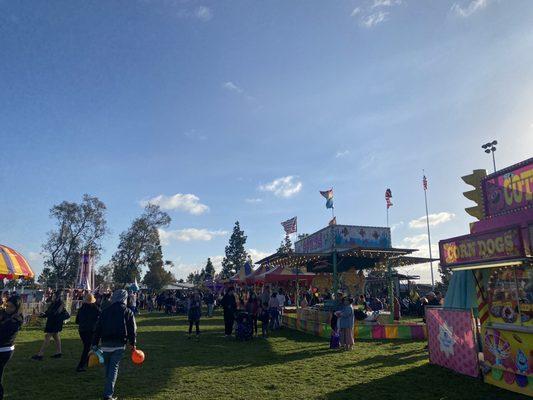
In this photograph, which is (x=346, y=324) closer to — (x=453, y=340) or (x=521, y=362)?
(x=453, y=340)

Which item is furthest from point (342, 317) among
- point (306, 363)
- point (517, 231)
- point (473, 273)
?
point (517, 231)

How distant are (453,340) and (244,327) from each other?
25.1 ft

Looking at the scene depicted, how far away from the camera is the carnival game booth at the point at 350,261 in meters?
14.4

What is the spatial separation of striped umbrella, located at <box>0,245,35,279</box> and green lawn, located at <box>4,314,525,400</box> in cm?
225

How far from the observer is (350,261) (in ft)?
64.8

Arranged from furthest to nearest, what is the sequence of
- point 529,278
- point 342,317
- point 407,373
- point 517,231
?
point 342,317
point 407,373
point 529,278
point 517,231

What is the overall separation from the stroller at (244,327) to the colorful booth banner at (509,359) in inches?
328

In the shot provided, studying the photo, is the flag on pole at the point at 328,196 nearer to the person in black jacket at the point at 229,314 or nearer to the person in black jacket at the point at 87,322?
the person in black jacket at the point at 229,314

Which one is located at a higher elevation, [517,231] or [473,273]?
[517,231]

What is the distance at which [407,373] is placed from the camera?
8656 mm

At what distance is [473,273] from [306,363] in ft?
15.3

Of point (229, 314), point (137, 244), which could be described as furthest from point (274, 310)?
point (137, 244)

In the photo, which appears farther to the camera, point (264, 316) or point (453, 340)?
point (264, 316)

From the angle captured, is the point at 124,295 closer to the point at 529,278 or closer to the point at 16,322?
the point at 16,322
